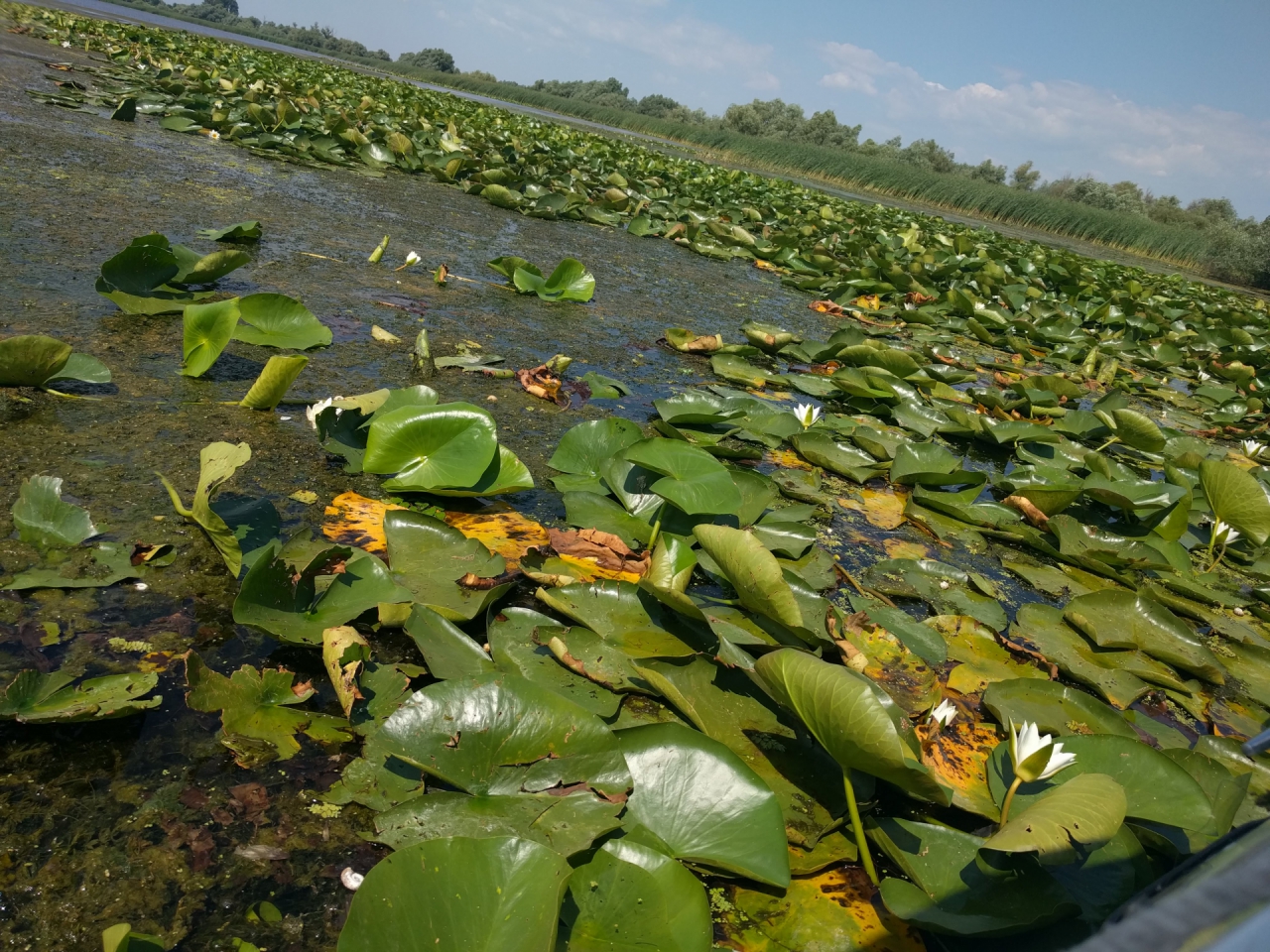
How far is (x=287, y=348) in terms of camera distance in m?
2.15

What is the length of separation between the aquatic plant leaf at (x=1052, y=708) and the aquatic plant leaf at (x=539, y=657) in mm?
650

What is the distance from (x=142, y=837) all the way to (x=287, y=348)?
1627 mm

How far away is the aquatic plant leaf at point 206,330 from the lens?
1792 millimetres

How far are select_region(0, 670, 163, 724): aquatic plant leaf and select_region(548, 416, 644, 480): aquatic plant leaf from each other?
0.95 meters

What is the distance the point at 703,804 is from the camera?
87 centimetres

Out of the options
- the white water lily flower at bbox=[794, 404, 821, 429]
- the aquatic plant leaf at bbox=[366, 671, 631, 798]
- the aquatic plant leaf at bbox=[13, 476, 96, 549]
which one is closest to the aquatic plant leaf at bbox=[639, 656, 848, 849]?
the aquatic plant leaf at bbox=[366, 671, 631, 798]

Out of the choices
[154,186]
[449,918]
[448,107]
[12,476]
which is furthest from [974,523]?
[448,107]

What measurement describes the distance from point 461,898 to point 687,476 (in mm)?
992

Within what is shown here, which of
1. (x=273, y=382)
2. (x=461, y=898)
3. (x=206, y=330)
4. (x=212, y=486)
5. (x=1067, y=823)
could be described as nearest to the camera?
(x=461, y=898)

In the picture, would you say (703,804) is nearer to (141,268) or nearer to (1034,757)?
(1034,757)

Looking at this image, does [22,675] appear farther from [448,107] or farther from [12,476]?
[448,107]

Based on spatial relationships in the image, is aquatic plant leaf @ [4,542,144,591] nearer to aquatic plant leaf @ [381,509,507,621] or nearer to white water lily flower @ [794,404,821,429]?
aquatic plant leaf @ [381,509,507,621]

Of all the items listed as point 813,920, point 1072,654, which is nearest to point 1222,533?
point 1072,654

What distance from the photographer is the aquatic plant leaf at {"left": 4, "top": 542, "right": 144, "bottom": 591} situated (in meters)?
1.05
